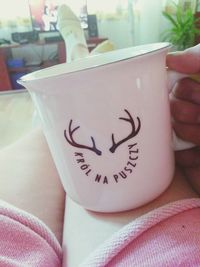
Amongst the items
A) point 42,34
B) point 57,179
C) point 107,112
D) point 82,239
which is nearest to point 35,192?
point 57,179

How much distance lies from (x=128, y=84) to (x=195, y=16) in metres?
2.40

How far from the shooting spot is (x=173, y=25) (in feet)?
7.32

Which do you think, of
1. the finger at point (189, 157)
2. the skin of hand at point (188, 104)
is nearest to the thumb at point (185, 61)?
the skin of hand at point (188, 104)

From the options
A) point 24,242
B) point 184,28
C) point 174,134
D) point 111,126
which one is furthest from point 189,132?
point 184,28

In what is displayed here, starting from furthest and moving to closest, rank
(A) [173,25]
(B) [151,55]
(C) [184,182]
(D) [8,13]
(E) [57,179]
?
(D) [8,13] → (A) [173,25] → (E) [57,179] → (C) [184,182] → (B) [151,55]

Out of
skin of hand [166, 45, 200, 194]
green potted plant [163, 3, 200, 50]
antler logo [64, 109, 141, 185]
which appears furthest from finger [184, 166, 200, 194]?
green potted plant [163, 3, 200, 50]

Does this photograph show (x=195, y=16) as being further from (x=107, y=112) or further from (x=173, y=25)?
(x=107, y=112)

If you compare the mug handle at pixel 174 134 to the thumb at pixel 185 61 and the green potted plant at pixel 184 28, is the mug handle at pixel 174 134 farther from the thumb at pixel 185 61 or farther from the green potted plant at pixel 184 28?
the green potted plant at pixel 184 28

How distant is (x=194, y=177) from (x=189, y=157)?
3cm

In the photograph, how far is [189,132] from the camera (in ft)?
0.99

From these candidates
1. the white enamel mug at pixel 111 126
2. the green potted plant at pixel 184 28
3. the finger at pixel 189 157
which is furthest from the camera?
the green potted plant at pixel 184 28

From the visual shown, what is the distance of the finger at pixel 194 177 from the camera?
33 cm

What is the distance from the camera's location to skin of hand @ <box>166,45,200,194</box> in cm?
Answer: 26

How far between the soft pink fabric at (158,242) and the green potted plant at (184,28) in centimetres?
206
